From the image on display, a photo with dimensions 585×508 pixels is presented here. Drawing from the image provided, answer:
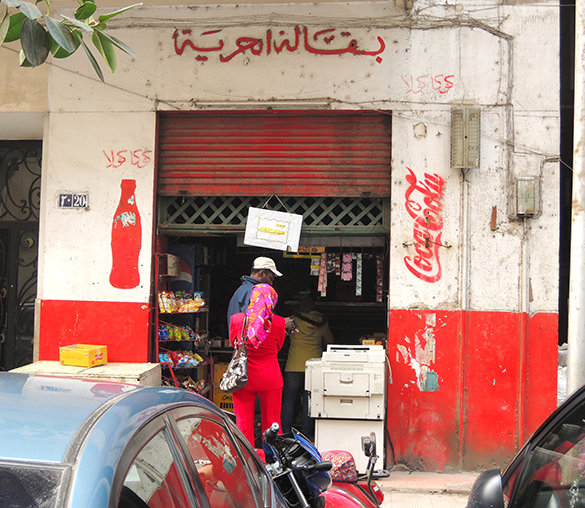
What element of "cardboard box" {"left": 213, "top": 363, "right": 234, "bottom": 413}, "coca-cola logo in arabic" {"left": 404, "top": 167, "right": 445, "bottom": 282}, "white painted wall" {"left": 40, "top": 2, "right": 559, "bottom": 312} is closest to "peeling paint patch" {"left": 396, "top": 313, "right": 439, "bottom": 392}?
"white painted wall" {"left": 40, "top": 2, "right": 559, "bottom": 312}

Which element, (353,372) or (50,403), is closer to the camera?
(50,403)

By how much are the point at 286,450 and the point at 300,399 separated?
4.96 meters

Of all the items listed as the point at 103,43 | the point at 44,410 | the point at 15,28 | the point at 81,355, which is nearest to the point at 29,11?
the point at 15,28

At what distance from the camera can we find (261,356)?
17.8 feet

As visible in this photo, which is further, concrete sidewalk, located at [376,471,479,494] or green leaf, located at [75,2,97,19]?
concrete sidewalk, located at [376,471,479,494]

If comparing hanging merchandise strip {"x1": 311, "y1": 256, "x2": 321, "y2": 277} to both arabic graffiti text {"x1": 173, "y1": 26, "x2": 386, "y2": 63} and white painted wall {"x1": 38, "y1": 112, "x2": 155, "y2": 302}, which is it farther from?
arabic graffiti text {"x1": 173, "y1": 26, "x2": 386, "y2": 63}

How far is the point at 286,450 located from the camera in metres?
3.07

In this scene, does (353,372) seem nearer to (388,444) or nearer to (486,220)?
(388,444)

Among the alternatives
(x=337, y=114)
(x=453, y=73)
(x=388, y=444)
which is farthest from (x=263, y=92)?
(x=388, y=444)

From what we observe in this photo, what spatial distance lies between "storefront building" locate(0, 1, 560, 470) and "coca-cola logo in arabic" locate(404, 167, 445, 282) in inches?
0.9

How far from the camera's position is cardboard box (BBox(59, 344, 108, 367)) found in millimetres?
6117

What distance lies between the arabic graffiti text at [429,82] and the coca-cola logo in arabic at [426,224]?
37.8 inches

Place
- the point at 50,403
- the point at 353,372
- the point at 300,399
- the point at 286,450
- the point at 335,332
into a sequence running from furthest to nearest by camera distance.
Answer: the point at 335,332, the point at 300,399, the point at 353,372, the point at 286,450, the point at 50,403

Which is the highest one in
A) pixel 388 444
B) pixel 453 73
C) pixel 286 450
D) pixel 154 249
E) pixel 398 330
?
pixel 453 73
